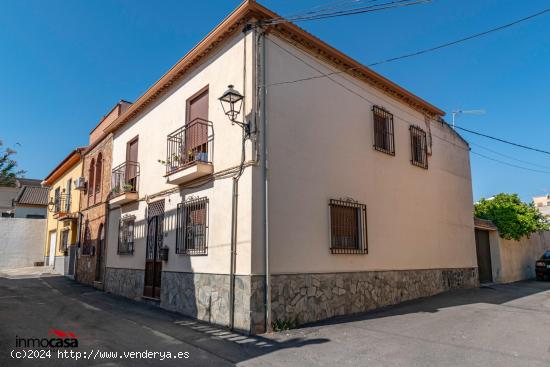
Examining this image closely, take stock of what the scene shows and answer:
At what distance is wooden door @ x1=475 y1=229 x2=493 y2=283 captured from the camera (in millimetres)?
15000

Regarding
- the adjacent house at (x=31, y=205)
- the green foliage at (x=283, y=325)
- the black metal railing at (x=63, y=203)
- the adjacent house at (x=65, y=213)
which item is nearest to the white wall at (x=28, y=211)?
the adjacent house at (x=31, y=205)

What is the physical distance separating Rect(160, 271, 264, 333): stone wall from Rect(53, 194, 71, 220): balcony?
39.7 ft

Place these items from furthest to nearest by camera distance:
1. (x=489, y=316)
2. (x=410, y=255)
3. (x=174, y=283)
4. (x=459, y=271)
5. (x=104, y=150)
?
(x=104, y=150) < (x=459, y=271) < (x=410, y=255) < (x=174, y=283) < (x=489, y=316)

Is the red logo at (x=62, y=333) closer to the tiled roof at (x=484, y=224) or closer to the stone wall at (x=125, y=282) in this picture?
the stone wall at (x=125, y=282)

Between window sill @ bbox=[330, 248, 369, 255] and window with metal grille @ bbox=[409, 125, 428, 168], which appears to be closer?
window sill @ bbox=[330, 248, 369, 255]

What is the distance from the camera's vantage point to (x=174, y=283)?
Answer: 9.48 m

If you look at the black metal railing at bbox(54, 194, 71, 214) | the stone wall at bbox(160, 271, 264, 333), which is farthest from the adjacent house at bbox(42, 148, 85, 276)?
the stone wall at bbox(160, 271, 264, 333)

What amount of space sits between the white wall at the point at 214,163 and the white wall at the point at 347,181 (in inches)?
24.2

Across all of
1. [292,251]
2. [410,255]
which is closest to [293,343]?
[292,251]

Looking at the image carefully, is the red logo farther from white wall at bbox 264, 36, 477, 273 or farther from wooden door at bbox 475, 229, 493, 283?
wooden door at bbox 475, 229, 493, 283

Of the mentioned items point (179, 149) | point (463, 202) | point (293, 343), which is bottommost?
point (293, 343)

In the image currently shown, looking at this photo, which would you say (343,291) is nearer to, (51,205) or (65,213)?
(65,213)

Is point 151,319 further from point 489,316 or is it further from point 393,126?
point 393,126

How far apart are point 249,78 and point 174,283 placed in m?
5.15
